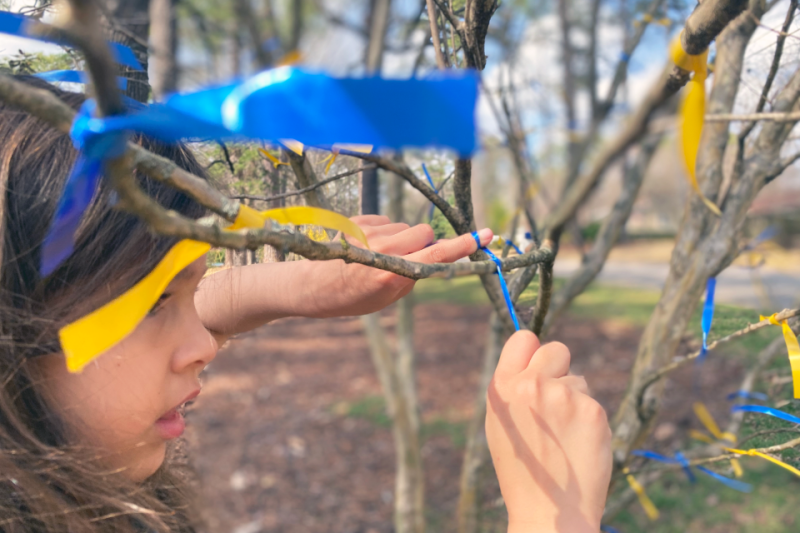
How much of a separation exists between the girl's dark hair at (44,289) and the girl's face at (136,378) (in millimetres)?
25

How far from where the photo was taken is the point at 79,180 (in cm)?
55

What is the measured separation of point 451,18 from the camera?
831mm

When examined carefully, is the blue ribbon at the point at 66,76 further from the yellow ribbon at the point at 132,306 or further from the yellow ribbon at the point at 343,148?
the yellow ribbon at the point at 132,306

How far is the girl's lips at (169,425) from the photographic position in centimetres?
87

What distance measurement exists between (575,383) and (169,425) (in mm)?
605

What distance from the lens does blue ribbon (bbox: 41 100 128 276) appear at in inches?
16.8

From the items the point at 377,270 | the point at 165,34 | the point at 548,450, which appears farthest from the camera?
the point at 165,34

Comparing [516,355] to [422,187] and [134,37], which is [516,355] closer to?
[422,187]

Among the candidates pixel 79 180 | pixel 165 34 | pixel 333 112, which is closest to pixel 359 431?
pixel 165 34

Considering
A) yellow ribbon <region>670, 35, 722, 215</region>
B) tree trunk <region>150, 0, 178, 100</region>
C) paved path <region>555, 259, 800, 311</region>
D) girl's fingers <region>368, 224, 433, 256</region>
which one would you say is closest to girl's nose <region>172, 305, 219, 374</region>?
girl's fingers <region>368, 224, 433, 256</region>

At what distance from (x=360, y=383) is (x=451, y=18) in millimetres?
5041

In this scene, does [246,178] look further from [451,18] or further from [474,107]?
[474,107]

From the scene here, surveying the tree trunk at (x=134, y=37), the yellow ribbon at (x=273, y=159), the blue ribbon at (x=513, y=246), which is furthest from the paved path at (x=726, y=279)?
the yellow ribbon at (x=273, y=159)

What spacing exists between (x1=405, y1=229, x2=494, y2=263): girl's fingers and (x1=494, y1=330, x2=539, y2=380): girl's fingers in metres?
0.14
